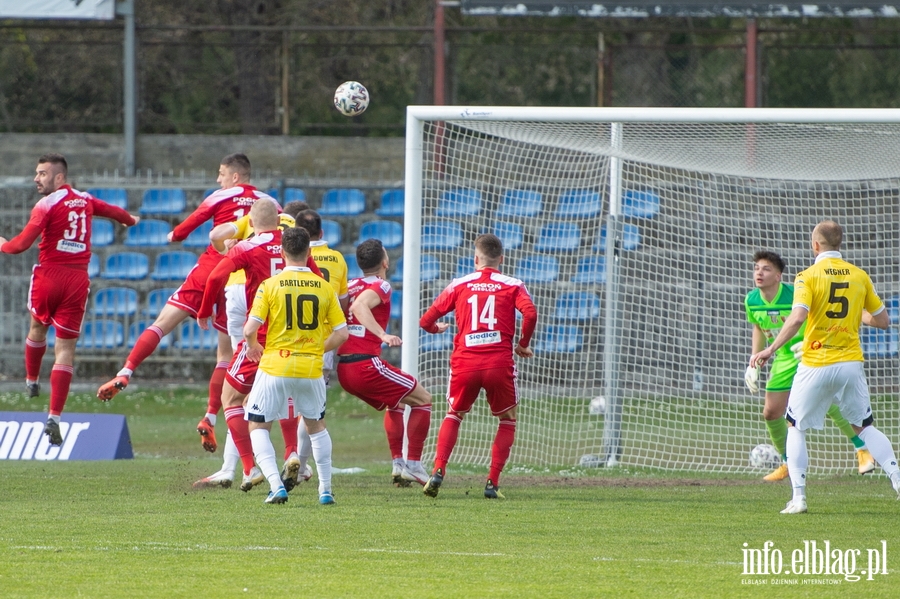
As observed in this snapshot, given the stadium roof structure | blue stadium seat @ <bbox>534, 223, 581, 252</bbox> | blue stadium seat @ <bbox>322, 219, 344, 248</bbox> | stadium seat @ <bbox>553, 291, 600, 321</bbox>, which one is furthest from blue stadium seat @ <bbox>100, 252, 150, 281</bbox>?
stadium seat @ <bbox>553, 291, 600, 321</bbox>

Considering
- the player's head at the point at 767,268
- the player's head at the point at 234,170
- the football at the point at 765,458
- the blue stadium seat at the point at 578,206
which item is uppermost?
the blue stadium seat at the point at 578,206

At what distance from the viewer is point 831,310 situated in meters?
8.12

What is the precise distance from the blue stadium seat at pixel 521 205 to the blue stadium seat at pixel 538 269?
25.1 inches

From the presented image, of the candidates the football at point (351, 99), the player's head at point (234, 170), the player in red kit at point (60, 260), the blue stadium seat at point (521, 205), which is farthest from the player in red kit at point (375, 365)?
the blue stadium seat at point (521, 205)

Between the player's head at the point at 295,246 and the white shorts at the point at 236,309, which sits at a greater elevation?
the player's head at the point at 295,246

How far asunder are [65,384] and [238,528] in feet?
13.7

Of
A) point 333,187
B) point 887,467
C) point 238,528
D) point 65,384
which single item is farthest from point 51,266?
point 333,187

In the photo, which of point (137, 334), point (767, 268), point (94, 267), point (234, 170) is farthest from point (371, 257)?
point (94, 267)

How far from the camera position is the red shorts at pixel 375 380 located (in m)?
9.12

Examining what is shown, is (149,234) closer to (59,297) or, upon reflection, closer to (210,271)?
(59,297)

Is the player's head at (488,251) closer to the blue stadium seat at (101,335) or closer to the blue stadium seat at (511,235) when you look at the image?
the blue stadium seat at (511,235)

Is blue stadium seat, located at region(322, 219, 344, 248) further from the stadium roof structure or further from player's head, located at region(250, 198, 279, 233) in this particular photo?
player's head, located at region(250, 198, 279, 233)

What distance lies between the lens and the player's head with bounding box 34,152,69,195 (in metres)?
10.3

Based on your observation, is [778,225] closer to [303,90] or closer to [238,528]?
[238,528]
